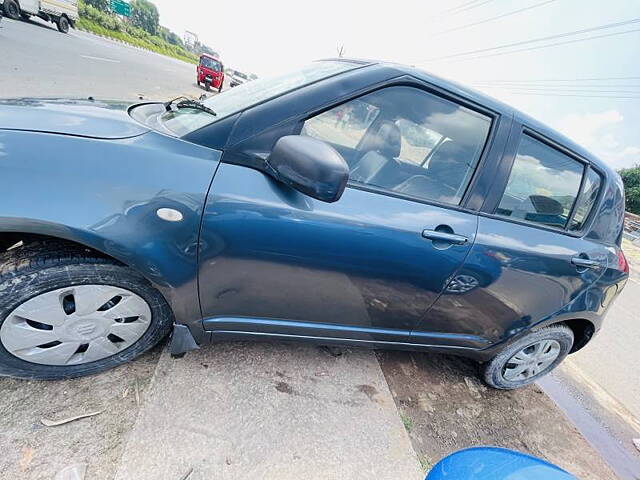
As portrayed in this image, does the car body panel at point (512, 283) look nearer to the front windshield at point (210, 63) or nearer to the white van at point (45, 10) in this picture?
the front windshield at point (210, 63)

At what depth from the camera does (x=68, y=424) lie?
1461 millimetres

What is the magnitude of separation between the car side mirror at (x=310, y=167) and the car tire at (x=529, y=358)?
179 cm

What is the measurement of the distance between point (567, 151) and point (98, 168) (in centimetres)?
242

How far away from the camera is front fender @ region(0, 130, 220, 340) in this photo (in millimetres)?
1213

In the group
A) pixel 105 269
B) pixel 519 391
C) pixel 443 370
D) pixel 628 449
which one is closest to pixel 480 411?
pixel 443 370

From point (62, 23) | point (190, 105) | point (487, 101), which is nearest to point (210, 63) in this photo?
point (62, 23)

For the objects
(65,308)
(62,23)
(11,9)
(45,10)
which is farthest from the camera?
(62,23)

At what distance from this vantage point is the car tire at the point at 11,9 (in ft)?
50.4

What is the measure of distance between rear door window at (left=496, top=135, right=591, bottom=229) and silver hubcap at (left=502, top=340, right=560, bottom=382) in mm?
878

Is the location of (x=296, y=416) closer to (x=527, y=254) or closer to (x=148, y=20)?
(x=527, y=254)

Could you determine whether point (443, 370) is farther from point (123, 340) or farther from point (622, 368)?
point (622, 368)

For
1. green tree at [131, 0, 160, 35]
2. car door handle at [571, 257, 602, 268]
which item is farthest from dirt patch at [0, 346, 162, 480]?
green tree at [131, 0, 160, 35]

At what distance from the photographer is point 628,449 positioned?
8.18 feet

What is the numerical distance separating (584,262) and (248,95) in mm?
2173
